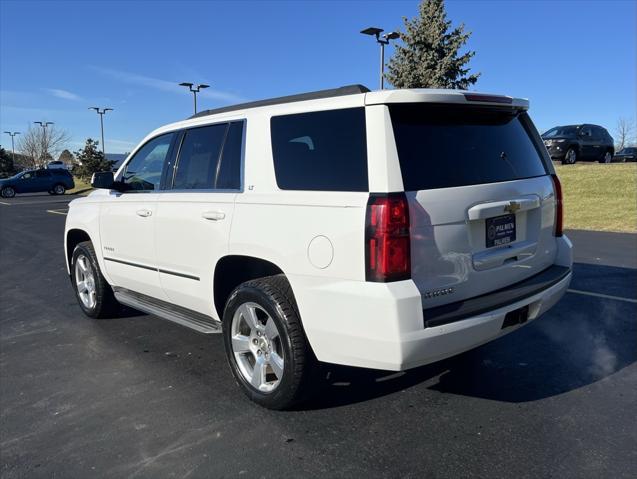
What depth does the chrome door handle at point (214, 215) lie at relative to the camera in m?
3.50

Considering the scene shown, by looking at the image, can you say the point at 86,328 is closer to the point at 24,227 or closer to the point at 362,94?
the point at 362,94

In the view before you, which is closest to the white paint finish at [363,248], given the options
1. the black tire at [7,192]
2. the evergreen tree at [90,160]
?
the black tire at [7,192]

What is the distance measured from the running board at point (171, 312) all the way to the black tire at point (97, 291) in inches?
11.8

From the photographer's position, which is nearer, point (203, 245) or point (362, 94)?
point (362, 94)

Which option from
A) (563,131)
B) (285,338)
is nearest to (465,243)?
(285,338)

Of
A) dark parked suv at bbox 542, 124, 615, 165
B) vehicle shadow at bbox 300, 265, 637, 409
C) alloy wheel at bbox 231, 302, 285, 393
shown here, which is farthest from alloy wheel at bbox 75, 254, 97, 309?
dark parked suv at bbox 542, 124, 615, 165

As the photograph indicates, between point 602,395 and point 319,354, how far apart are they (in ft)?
6.57

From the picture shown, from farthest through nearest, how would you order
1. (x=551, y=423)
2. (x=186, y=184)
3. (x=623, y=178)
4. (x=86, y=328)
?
(x=623, y=178)
(x=86, y=328)
(x=186, y=184)
(x=551, y=423)

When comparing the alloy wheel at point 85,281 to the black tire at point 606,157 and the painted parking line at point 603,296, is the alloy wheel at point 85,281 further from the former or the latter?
the black tire at point 606,157

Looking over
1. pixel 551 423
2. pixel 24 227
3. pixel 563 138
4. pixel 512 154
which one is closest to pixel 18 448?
pixel 551 423

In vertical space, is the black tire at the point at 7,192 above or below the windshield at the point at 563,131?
below

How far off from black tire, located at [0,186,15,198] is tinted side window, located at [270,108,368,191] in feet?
125

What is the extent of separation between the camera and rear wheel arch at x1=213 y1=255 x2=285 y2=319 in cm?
350

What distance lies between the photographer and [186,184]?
4.09 metres
